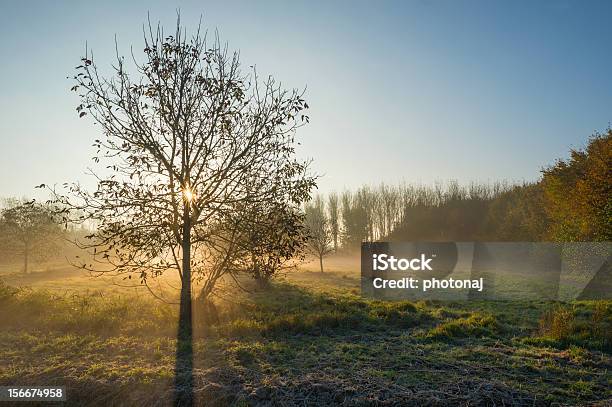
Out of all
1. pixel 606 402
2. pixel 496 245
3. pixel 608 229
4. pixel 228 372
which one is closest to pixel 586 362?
pixel 606 402

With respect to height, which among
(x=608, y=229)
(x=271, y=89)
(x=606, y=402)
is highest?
(x=271, y=89)

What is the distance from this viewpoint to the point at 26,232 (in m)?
38.6

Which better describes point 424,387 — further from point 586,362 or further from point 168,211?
point 168,211

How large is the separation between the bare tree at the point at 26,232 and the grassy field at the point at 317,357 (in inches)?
1180

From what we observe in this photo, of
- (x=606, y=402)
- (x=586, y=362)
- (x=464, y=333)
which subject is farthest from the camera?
(x=464, y=333)

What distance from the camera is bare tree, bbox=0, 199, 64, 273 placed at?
124ft

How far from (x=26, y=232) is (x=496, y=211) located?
54.7 meters

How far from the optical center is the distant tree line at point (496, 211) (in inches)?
756

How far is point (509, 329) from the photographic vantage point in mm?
10742

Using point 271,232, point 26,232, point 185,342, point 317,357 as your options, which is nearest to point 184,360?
point 185,342

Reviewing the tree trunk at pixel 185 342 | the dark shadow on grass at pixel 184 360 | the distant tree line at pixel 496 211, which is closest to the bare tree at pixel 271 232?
the tree trunk at pixel 185 342

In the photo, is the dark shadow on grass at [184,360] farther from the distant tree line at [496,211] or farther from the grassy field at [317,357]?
the distant tree line at [496,211]

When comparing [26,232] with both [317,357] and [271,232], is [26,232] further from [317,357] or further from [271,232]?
[317,357]

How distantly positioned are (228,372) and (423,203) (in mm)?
64818
